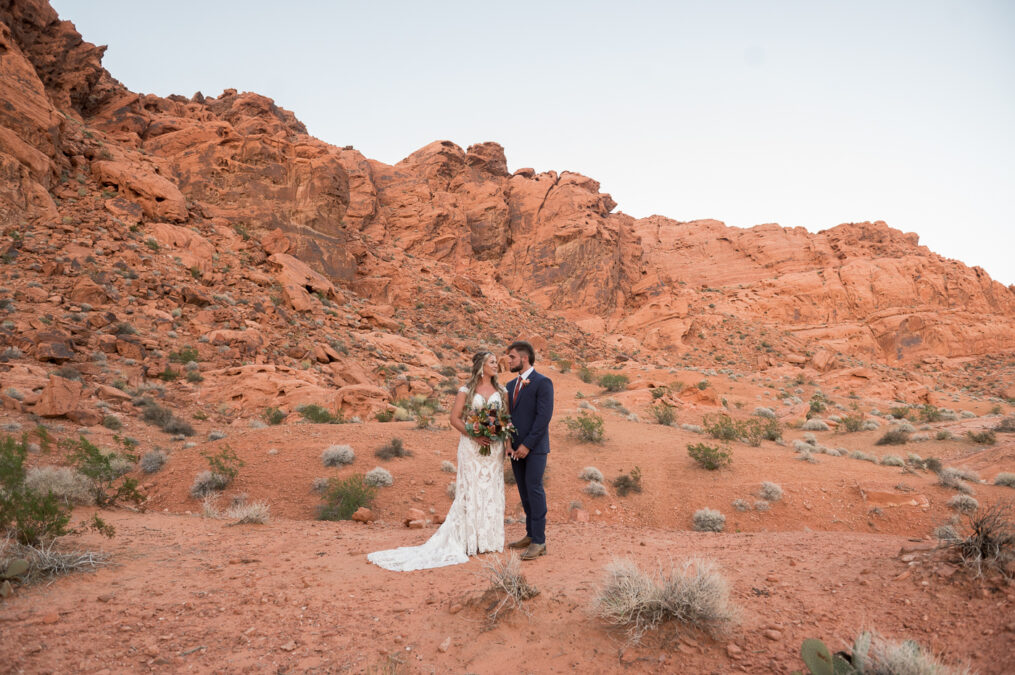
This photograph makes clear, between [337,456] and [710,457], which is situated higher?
[710,457]

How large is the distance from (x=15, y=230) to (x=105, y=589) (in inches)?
742

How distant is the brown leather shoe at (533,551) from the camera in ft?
15.6

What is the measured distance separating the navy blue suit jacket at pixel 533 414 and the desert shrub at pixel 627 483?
14.0 ft

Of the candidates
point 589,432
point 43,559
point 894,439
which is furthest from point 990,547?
point 894,439

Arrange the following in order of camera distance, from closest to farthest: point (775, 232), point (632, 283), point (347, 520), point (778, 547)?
point (778, 547) → point (347, 520) → point (632, 283) → point (775, 232)

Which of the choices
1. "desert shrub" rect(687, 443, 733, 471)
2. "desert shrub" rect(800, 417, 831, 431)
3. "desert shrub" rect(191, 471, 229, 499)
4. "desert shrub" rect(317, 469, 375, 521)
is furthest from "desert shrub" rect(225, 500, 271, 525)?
"desert shrub" rect(800, 417, 831, 431)

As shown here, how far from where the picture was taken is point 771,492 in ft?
26.6

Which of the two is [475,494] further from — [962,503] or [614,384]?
[614,384]

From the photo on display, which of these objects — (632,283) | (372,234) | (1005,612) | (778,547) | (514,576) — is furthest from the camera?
(632,283)

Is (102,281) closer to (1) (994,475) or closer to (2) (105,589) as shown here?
(2) (105,589)

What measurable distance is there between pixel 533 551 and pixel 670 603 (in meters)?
1.94

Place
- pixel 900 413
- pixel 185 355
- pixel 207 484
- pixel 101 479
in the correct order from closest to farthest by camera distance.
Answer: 1. pixel 101 479
2. pixel 207 484
3. pixel 185 355
4. pixel 900 413

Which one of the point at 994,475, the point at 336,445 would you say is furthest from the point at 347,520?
the point at 994,475

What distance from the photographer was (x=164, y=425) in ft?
35.5
